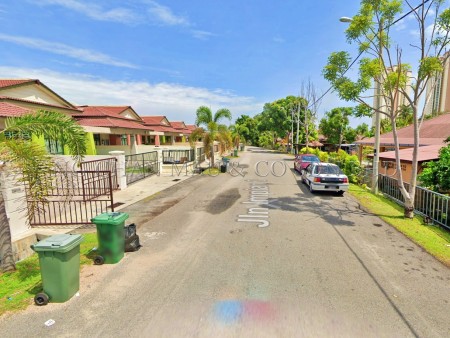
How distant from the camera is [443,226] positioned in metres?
7.88

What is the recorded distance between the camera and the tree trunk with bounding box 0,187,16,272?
16.2ft

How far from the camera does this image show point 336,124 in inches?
1759

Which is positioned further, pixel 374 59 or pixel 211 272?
pixel 374 59

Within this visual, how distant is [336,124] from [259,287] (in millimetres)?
45792

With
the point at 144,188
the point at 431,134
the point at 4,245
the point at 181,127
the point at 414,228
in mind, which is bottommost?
the point at 414,228

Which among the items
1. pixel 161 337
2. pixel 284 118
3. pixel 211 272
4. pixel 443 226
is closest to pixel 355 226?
pixel 443 226

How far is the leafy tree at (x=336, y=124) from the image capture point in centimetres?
4416

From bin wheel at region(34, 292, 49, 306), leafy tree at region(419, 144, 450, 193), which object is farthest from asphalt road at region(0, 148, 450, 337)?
leafy tree at region(419, 144, 450, 193)

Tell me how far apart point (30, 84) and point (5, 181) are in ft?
46.5

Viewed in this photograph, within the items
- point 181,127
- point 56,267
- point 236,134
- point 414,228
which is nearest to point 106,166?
point 56,267

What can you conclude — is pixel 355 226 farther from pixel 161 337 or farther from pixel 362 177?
pixel 362 177

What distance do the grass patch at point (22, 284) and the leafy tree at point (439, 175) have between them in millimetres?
11606

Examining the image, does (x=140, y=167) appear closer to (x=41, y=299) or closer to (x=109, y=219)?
(x=109, y=219)

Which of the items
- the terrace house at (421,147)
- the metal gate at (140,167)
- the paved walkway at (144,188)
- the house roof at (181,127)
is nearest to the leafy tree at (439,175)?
the terrace house at (421,147)
